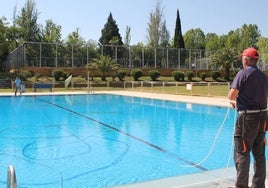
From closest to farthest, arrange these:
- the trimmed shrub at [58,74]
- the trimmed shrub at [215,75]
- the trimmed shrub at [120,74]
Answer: the trimmed shrub at [58,74]
the trimmed shrub at [120,74]
the trimmed shrub at [215,75]

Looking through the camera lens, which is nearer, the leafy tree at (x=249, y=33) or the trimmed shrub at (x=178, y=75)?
the trimmed shrub at (x=178, y=75)

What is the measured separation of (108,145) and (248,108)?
6.41 meters

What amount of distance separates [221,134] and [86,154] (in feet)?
16.0

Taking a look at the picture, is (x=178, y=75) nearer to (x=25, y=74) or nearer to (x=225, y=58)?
(x=225, y=58)

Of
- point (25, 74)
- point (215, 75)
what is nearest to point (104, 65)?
point (25, 74)

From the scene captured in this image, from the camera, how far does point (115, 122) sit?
14.3 meters

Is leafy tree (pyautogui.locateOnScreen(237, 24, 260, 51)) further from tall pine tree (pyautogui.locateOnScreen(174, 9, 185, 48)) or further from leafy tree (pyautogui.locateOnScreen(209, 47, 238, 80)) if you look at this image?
leafy tree (pyautogui.locateOnScreen(209, 47, 238, 80))

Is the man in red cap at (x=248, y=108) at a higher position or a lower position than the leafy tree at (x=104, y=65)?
lower

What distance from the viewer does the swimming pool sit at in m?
7.08

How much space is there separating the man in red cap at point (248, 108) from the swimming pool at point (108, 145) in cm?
314

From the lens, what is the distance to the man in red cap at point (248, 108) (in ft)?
12.6

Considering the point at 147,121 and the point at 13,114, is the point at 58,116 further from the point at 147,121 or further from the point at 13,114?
the point at 147,121

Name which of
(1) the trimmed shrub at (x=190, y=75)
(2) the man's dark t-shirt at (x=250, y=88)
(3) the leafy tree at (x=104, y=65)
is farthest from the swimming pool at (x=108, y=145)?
(1) the trimmed shrub at (x=190, y=75)

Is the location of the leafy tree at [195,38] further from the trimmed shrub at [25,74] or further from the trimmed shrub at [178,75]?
the trimmed shrub at [25,74]
